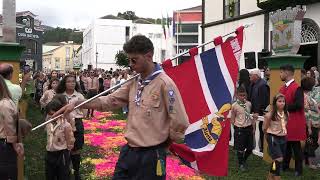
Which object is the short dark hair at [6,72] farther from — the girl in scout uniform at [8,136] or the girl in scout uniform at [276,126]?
the girl in scout uniform at [276,126]

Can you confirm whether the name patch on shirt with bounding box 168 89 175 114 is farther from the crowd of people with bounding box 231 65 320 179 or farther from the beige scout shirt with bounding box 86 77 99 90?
the beige scout shirt with bounding box 86 77 99 90

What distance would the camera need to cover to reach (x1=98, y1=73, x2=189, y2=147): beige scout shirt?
4.69 m

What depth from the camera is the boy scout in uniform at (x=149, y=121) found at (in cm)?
469

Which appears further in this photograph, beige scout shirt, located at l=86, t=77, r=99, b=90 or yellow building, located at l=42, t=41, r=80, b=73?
yellow building, located at l=42, t=41, r=80, b=73

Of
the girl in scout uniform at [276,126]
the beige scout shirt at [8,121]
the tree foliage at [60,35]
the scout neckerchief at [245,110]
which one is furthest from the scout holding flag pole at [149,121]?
the tree foliage at [60,35]

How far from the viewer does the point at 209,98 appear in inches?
248

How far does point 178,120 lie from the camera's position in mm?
4664

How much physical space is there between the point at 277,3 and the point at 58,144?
1774cm

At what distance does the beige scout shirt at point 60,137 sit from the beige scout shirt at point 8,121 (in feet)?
4.29

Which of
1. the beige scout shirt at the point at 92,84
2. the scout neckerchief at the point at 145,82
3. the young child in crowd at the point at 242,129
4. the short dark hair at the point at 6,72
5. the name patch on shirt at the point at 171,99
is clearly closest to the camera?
the name patch on shirt at the point at 171,99

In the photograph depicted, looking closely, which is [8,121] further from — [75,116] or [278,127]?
[278,127]

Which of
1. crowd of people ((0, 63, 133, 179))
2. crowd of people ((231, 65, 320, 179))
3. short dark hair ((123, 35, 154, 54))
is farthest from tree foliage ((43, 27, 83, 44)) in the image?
short dark hair ((123, 35, 154, 54))

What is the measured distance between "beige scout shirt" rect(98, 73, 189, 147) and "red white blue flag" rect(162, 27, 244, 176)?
1293 mm

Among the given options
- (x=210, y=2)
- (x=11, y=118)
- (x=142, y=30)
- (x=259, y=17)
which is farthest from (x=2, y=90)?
(x=142, y=30)
